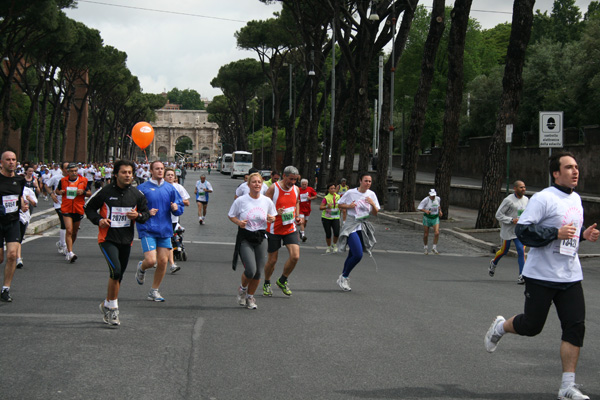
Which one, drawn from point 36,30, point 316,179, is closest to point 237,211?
point 36,30

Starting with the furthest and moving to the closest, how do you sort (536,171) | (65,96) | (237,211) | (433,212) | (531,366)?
1. (65,96)
2. (536,171)
3. (433,212)
4. (237,211)
5. (531,366)

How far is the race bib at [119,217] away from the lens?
7609 mm

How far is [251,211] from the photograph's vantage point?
28.9 feet

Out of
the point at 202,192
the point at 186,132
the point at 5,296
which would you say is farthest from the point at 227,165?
the point at 5,296

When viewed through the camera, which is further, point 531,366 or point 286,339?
point 286,339

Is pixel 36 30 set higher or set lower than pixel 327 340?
higher

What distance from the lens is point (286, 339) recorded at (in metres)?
7.00

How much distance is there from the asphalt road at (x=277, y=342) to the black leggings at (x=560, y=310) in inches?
17.1

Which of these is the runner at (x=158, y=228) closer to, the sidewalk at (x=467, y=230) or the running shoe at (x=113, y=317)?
the running shoe at (x=113, y=317)

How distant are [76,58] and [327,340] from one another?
4837 cm

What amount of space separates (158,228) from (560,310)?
15.7 feet

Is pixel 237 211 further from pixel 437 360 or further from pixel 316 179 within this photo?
pixel 316 179

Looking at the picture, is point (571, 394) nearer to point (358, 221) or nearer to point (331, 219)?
point (358, 221)

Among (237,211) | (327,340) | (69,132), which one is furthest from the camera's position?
(69,132)
